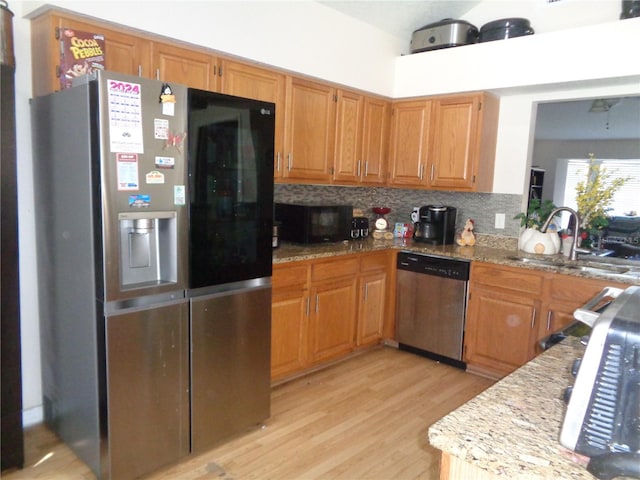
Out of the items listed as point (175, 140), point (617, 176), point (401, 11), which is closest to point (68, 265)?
point (175, 140)

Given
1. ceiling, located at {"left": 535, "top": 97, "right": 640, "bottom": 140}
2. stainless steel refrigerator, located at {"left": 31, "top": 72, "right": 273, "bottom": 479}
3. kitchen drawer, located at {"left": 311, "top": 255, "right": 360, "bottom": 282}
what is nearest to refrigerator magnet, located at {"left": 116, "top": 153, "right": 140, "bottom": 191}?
stainless steel refrigerator, located at {"left": 31, "top": 72, "right": 273, "bottom": 479}

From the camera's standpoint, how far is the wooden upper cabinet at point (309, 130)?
3082 mm

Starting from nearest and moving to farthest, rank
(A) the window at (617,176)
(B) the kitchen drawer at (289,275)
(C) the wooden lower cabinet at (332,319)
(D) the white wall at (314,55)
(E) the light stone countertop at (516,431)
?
(E) the light stone countertop at (516,431), (D) the white wall at (314,55), (B) the kitchen drawer at (289,275), (C) the wooden lower cabinet at (332,319), (A) the window at (617,176)

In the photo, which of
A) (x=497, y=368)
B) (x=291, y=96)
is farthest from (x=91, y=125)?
(x=497, y=368)

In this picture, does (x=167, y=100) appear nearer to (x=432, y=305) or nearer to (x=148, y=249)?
(x=148, y=249)

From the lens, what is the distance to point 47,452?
221 centimetres

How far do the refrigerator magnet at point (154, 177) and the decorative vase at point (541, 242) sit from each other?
2.75 metres

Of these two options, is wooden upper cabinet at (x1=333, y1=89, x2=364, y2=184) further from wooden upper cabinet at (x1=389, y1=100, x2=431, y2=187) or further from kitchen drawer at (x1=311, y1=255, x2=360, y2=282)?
kitchen drawer at (x1=311, y1=255, x2=360, y2=282)

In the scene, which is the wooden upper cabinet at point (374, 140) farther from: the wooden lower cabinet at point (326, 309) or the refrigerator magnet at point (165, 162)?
the refrigerator magnet at point (165, 162)

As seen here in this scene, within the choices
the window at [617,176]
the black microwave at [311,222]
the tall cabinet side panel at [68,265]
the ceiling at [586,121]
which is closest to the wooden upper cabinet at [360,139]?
the black microwave at [311,222]

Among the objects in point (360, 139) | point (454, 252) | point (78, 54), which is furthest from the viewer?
point (360, 139)

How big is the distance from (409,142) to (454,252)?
1.06m

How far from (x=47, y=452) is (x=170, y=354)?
0.86m

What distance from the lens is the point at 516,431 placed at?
94cm
